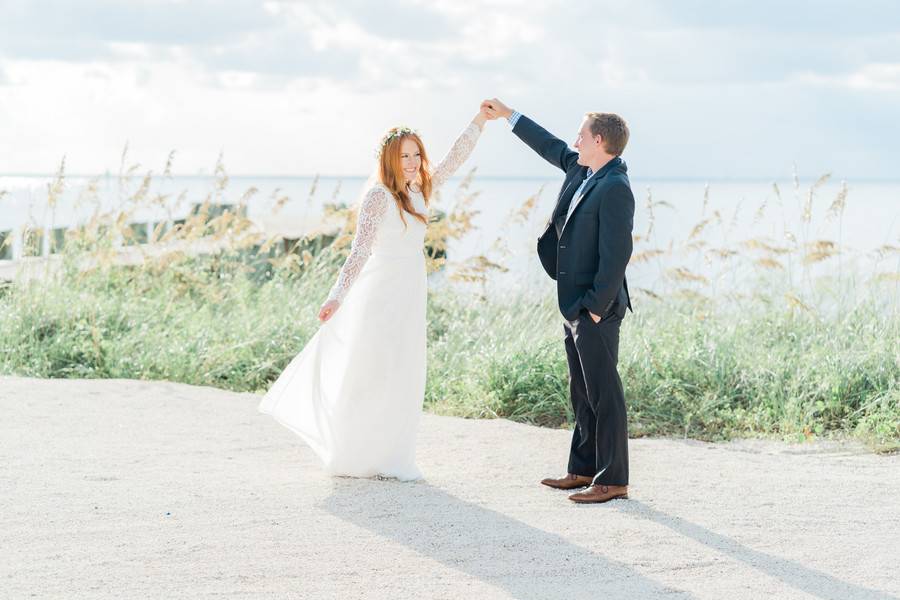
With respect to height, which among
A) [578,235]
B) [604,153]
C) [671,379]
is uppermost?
[604,153]

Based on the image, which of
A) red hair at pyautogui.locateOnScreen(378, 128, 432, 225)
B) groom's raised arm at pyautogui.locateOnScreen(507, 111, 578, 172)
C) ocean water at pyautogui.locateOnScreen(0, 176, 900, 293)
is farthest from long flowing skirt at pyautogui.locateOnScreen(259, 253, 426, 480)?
ocean water at pyautogui.locateOnScreen(0, 176, 900, 293)

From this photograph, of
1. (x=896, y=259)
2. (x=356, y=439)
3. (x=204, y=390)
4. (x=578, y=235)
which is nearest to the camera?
(x=578, y=235)

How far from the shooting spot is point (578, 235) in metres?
5.09

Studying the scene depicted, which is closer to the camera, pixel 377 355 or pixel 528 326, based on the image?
pixel 377 355

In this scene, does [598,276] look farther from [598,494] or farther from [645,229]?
[645,229]

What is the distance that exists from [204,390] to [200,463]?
6.39ft

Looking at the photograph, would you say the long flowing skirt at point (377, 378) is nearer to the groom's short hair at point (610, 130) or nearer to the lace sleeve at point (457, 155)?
the lace sleeve at point (457, 155)

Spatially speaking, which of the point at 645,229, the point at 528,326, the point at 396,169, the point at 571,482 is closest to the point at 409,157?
the point at 396,169

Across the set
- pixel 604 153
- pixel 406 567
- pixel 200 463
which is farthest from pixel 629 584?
pixel 200 463

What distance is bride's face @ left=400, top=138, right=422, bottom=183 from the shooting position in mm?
5535

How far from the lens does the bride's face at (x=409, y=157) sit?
5535 mm

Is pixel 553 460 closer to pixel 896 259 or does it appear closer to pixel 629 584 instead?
pixel 629 584

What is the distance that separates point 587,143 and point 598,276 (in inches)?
25.3

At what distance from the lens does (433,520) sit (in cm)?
490
